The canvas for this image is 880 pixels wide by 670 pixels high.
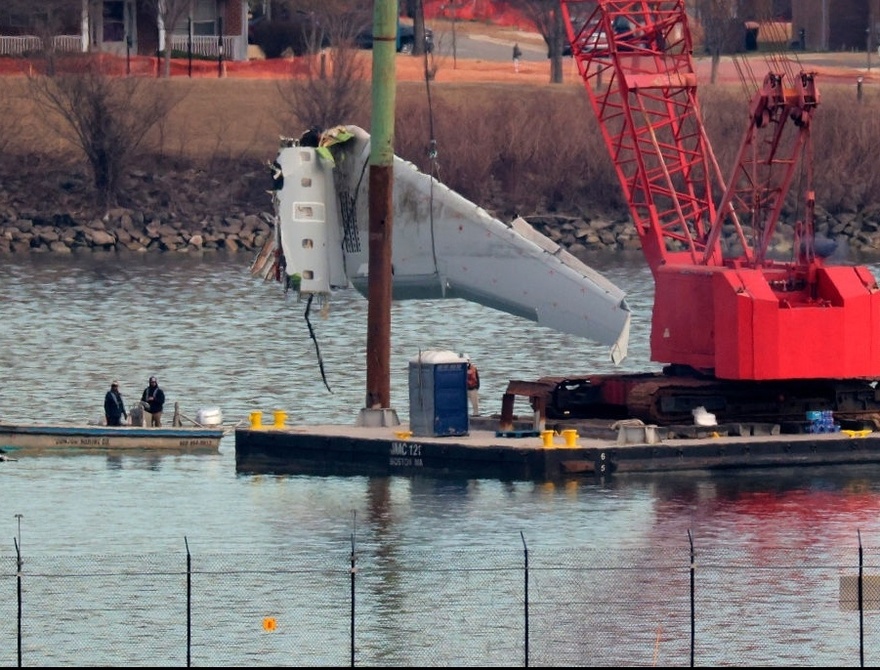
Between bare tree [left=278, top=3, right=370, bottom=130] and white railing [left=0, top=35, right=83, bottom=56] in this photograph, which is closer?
bare tree [left=278, top=3, right=370, bottom=130]

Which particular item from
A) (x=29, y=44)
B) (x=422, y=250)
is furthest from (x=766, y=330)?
(x=29, y=44)

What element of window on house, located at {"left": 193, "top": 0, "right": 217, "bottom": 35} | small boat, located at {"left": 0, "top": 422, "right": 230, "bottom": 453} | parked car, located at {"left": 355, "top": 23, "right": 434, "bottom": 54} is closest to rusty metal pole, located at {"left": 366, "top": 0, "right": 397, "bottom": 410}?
small boat, located at {"left": 0, "top": 422, "right": 230, "bottom": 453}

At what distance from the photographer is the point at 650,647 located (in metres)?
35.4

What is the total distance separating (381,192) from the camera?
5188 cm

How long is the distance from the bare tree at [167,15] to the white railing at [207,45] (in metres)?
4.06

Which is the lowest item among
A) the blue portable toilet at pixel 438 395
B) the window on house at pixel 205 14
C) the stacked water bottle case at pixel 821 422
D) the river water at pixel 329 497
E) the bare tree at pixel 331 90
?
the river water at pixel 329 497

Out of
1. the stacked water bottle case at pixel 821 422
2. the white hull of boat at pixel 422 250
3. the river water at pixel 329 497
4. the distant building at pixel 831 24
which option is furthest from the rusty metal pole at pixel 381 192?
the distant building at pixel 831 24

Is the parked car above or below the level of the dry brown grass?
above

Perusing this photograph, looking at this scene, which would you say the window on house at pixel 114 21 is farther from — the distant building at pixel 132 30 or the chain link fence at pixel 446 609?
the chain link fence at pixel 446 609

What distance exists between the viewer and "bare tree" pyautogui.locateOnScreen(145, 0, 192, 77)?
409 feet

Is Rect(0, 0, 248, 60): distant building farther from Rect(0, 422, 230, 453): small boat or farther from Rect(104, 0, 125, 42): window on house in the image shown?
Rect(0, 422, 230, 453): small boat

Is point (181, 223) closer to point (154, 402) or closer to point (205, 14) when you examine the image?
point (205, 14)

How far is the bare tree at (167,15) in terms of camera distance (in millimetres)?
124562

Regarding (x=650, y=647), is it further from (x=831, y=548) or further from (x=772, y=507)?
(x=772, y=507)
